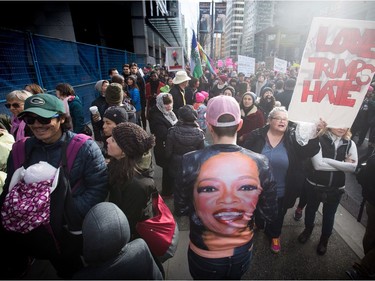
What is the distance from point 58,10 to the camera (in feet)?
36.4

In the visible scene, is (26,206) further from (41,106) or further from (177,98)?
(177,98)

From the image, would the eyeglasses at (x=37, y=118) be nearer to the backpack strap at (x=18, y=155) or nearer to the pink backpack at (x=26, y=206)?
the backpack strap at (x=18, y=155)

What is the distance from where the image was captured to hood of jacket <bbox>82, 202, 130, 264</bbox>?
1.14 m

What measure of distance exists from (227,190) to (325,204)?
192cm

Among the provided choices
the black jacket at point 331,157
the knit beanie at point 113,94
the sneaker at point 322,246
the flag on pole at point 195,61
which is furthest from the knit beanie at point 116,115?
the flag on pole at point 195,61

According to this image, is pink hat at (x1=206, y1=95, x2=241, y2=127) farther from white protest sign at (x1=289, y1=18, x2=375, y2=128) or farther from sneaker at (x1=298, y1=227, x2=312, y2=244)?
sneaker at (x1=298, y1=227, x2=312, y2=244)

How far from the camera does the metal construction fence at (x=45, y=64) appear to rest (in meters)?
3.89

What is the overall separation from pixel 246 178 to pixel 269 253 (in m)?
1.89

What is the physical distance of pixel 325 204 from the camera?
8.79ft

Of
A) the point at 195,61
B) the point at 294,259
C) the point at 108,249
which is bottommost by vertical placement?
the point at 294,259

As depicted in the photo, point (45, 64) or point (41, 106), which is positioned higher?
point (45, 64)

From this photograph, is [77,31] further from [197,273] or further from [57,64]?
[197,273]

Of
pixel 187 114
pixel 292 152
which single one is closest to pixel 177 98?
pixel 187 114

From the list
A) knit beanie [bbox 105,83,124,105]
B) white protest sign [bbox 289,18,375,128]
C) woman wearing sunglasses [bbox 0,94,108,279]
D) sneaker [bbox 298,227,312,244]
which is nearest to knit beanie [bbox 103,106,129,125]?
knit beanie [bbox 105,83,124,105]
